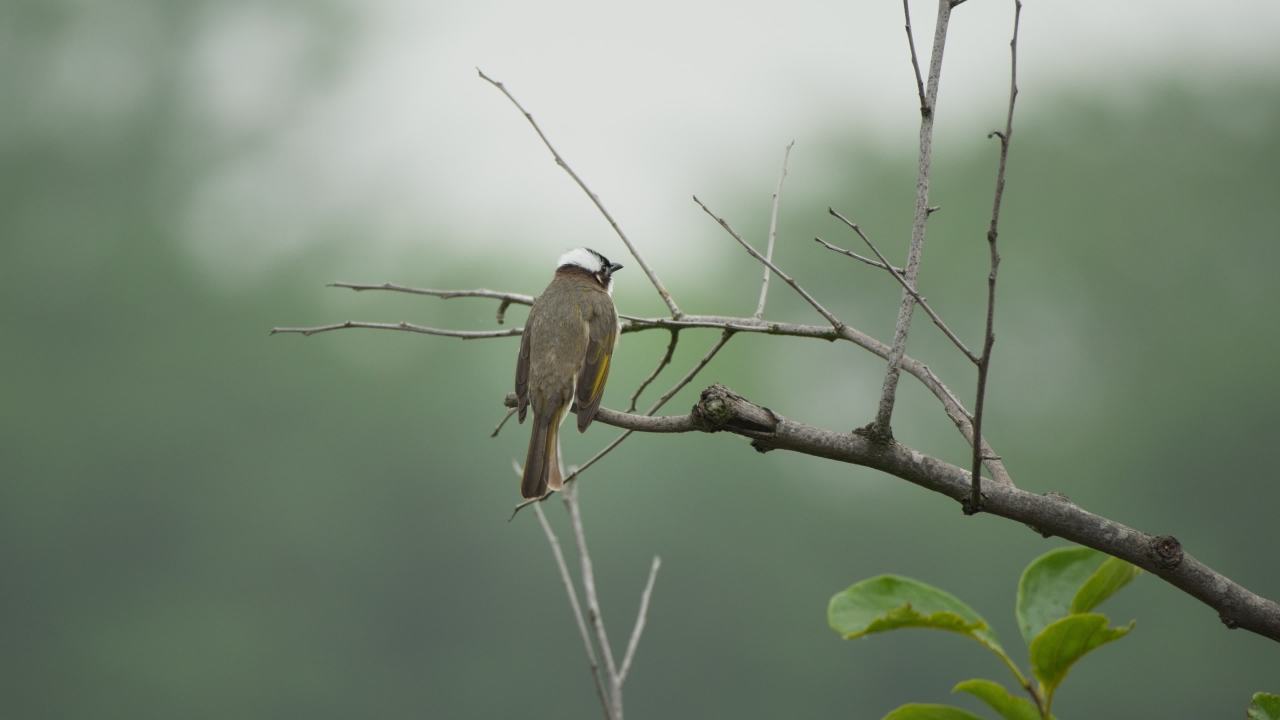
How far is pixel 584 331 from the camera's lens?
4.61m

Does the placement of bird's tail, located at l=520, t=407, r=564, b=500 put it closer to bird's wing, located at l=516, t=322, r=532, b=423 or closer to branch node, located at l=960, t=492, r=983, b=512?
bird's wing, located at l=516, t=322, r=532, b=423

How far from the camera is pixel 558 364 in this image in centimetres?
448

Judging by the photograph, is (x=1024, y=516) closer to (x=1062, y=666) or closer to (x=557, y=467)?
(x=1062, y=666)

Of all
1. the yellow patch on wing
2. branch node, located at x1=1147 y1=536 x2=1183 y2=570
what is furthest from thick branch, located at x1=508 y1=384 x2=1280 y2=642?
the yellow patch on wing

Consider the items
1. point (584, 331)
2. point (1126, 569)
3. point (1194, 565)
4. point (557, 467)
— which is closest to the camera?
point (1194, 565)

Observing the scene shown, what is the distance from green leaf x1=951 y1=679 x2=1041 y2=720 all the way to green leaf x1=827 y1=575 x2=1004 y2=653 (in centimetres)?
8

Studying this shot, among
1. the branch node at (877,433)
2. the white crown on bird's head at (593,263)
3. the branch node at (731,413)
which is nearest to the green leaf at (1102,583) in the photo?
the branch node at (877,433)

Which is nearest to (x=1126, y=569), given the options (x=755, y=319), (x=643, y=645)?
(x=755, y=319)

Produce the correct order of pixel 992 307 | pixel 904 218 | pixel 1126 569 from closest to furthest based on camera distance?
pixel 992 307
pixel 1126 569
pixel 904 218

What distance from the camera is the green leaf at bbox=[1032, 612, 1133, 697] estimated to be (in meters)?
2.05

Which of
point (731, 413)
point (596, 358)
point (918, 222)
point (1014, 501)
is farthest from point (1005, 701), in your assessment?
point (596, 358)

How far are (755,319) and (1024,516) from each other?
2.71ft

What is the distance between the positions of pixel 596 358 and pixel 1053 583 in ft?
7.71

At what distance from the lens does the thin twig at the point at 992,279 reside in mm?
1805
